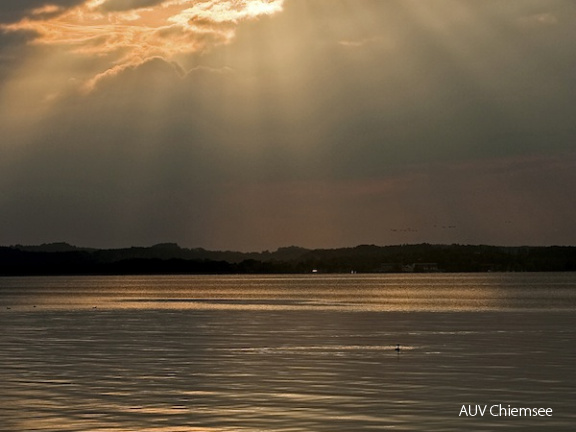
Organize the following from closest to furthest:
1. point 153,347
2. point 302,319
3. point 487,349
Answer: point 487,349, point 153,347, point 302,319

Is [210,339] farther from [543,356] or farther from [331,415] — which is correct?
[331,415]

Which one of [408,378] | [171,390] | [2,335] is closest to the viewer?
[171,390]

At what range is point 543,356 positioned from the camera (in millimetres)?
47469

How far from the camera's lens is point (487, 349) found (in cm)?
5231

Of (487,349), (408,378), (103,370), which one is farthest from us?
(487,349)

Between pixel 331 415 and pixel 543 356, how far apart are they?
2122cm

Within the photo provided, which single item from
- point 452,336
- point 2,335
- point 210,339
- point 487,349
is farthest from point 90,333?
point 487,349

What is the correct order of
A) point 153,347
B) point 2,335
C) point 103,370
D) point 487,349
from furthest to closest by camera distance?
point 2,335
point 153,347
point 487,349
point 103,370

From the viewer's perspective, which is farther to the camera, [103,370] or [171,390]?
[103,370]

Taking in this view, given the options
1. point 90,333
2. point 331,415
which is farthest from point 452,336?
point 331,415

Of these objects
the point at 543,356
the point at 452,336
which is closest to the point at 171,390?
the point at 543,356

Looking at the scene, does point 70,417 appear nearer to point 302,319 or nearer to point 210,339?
point 210,339

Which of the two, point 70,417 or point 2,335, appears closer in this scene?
point 70,417

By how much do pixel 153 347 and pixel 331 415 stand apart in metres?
28.5
